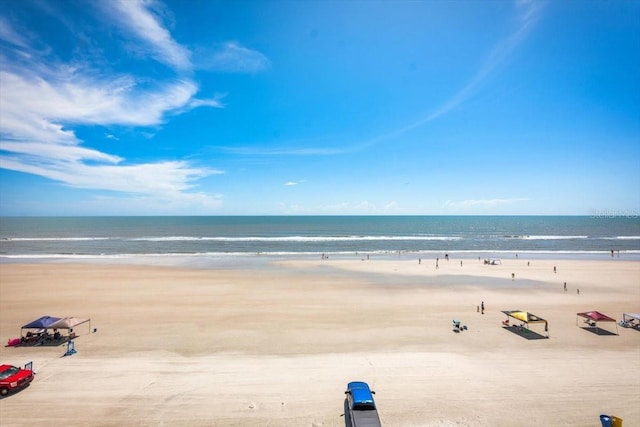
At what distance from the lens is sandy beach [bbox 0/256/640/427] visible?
40.9ft

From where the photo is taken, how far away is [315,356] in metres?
17.3

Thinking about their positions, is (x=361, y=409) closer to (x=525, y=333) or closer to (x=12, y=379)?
(x=12, y=379)

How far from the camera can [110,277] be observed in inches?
1534

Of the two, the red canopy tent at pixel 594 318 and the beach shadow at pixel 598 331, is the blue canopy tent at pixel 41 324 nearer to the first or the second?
the red canopy tent at pixel 594 318

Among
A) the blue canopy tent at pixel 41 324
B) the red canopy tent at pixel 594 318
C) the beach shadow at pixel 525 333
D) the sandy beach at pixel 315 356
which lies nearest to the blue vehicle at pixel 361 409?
the sandy beach at pixel 315 356

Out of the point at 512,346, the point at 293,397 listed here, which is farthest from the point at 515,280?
the point at 293,397

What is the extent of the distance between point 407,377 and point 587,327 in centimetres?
1584

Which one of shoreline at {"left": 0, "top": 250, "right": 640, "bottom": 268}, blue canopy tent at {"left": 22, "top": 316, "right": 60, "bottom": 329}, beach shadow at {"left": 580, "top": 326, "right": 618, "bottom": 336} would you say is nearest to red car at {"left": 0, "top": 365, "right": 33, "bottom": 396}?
blue canopy tent at {"left": 22, "top": 316, "right": 60, "bottom": 329}

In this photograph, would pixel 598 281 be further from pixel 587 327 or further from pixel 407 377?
pixel 407 377

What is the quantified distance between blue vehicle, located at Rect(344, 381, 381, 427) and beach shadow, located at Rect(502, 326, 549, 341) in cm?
1405

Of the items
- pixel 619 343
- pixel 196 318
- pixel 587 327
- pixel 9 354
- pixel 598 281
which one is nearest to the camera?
pixel 9 354

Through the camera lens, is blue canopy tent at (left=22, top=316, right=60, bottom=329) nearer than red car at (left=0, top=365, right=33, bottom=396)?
No

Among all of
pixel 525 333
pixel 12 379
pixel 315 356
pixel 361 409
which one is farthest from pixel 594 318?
pixel 12 379

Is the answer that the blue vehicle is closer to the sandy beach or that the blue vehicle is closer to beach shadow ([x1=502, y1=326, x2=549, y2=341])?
the sandy beach
